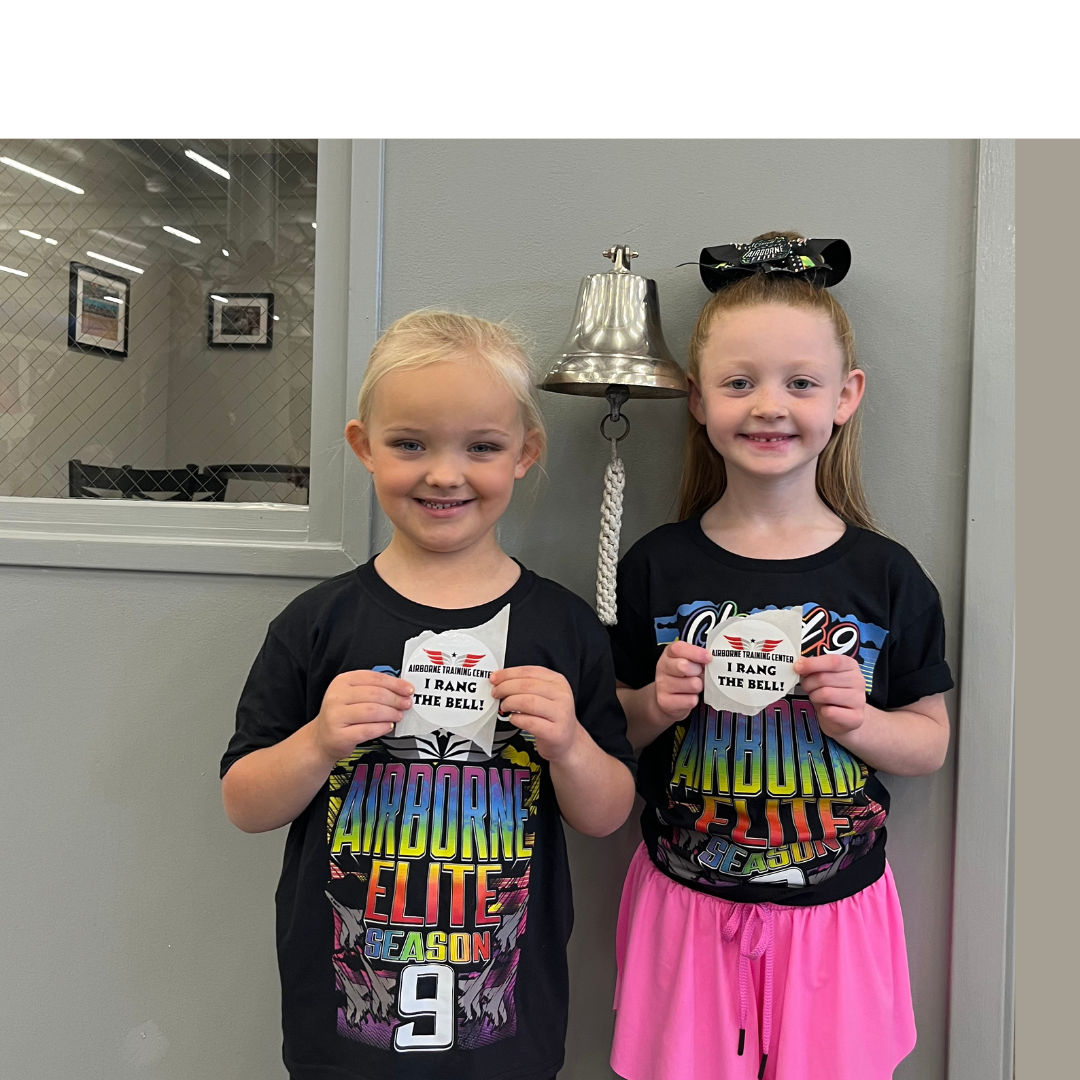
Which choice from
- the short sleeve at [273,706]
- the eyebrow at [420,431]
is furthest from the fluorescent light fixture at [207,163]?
the short sleeve at [273,706]

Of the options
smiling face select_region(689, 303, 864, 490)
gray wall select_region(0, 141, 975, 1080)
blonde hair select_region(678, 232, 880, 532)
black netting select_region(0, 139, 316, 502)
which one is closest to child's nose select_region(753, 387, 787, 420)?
smiling face select_region(689, 303, 864, 490)

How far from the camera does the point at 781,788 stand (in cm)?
113

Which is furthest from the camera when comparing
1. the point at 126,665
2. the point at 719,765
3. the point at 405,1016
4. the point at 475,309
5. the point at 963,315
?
the point at 126,665

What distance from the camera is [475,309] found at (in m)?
1.39

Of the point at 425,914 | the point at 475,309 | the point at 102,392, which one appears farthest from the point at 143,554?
the point at 425,914

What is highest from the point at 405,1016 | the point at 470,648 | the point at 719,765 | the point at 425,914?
the point at 470,648

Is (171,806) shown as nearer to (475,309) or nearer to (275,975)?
(275,975)

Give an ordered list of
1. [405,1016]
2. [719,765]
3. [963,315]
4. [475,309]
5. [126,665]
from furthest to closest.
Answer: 1. [126,665]
2. [475,309]
3. [963,315]
4. [719,765]
5. [405,1016]

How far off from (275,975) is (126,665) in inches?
21.6

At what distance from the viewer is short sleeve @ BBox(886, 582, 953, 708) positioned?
117 centimetres

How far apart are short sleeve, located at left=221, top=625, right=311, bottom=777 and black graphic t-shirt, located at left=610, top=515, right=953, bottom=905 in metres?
0.46

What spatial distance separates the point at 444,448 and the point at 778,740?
1.79 feet

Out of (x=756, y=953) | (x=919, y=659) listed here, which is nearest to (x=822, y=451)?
(x=919, y=659)

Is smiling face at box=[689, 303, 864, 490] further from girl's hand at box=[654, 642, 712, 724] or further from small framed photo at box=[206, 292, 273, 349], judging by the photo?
small framed photo at box=[206, 292, 273, 349]
